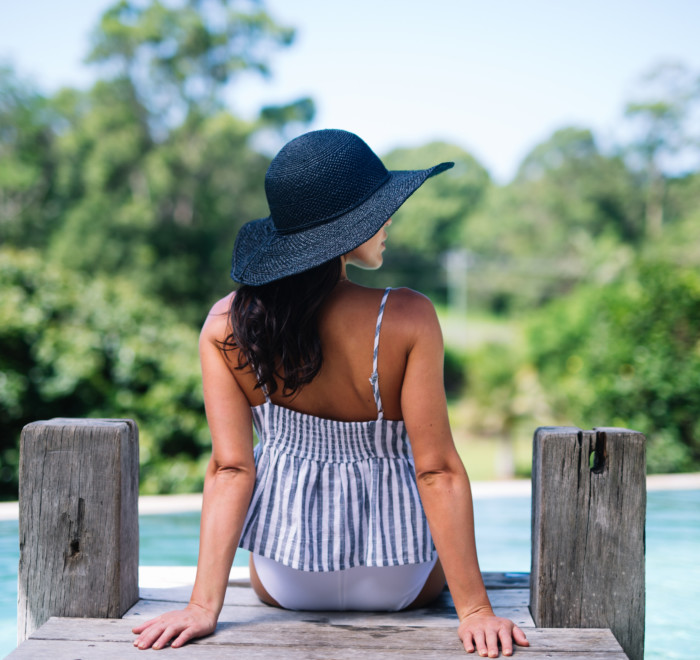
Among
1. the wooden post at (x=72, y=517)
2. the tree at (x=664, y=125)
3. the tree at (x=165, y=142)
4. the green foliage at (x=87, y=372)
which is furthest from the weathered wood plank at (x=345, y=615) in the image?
the tree at (x=664, y=125)

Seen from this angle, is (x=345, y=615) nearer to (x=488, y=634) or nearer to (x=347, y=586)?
(x=347, y=586)

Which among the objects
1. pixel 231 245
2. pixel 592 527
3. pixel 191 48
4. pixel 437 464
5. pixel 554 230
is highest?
pixel 191 48

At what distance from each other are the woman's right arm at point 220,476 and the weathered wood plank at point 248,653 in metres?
0.11

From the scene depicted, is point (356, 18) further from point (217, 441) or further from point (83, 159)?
point (217, 441)

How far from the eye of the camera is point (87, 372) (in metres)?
5.44

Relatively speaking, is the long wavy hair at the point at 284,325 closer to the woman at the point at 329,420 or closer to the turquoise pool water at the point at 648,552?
the woman at the point at 329,420

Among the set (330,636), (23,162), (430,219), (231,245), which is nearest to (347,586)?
(330,636)

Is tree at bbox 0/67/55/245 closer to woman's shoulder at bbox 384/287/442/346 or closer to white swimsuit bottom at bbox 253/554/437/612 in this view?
white swimsuit bottom at bbox 253/554/437/612

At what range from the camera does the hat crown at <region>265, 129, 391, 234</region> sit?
56.6 inches

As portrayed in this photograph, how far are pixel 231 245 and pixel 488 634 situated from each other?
52.4ft

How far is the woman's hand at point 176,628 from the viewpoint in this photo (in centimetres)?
134

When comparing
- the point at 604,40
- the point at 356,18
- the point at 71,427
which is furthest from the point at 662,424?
the point at 604,40

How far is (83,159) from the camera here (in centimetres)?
1770

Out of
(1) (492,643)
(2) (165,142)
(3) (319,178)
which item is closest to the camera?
(1) (492,643)
